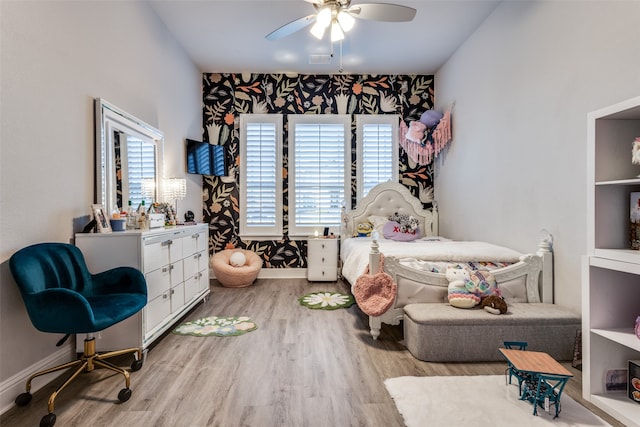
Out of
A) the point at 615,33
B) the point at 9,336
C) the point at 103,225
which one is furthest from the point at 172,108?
the point at 615,33

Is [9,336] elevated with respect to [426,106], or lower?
lower

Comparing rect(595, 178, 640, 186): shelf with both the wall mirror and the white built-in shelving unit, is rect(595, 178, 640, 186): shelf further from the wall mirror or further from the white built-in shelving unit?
the wall mirror

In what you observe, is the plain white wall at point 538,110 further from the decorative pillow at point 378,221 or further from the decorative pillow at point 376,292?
the decorative pillow at point 376,292

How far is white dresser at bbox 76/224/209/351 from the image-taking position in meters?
2.46

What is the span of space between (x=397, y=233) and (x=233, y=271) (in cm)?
218

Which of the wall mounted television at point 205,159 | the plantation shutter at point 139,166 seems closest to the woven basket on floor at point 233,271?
the wall mounted television at point 205,159

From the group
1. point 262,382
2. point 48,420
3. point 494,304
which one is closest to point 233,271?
point 262,382

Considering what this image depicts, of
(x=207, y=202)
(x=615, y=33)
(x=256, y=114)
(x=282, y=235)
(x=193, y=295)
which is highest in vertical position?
(x=256, y=114)

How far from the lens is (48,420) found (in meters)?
1.71

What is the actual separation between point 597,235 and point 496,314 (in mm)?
847

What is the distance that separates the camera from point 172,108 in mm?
4184

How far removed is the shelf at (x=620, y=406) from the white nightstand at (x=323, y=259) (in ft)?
11.0

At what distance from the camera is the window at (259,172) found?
532 centimetres

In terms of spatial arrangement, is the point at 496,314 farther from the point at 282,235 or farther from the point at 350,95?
the point at 350,95
